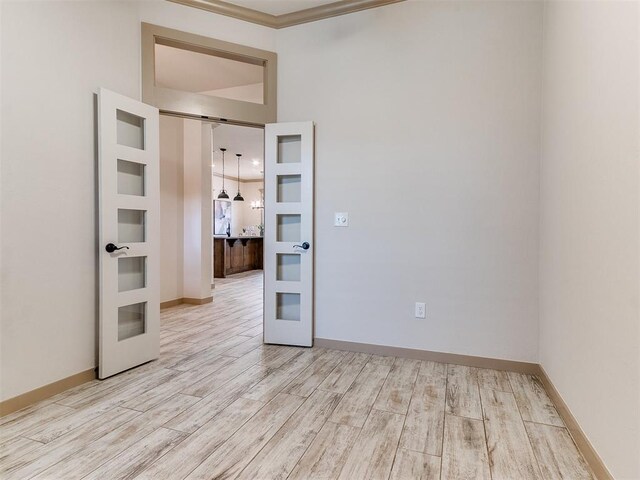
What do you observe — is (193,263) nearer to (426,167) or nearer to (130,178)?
(130,178)

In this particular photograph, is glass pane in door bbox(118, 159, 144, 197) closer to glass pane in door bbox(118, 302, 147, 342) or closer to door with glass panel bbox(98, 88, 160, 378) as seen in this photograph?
door with glass panel bbox(98, 88, 160, 378)

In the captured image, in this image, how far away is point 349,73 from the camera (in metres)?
3.09

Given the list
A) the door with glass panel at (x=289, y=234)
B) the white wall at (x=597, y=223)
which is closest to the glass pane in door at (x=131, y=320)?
the door with glass panel at (x=289, y=234)

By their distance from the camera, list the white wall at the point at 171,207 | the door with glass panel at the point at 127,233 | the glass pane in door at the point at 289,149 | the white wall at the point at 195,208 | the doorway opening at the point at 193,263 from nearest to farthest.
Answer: the door with glass panel at the point at 127,233
the glass pane in door at the point at 289,149
the doorway opening at the point at 193,263
the white wall at the point at 171,207
the white wall at the point at 195,208

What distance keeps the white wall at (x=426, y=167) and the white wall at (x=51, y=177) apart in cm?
159

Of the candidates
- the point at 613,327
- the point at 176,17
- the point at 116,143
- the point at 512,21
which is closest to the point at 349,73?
the point at 512,21

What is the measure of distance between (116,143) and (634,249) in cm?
305

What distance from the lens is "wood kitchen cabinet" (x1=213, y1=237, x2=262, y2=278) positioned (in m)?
7.88

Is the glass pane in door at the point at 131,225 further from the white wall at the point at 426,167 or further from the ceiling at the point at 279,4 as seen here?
the ceiling at the point at 279,4

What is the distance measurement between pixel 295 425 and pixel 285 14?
343 cm

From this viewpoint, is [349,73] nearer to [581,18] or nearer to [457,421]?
[581,18]

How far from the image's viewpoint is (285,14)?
321 centimetres

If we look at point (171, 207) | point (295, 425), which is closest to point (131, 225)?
point (295, 425)

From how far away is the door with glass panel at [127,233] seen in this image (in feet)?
8.04
